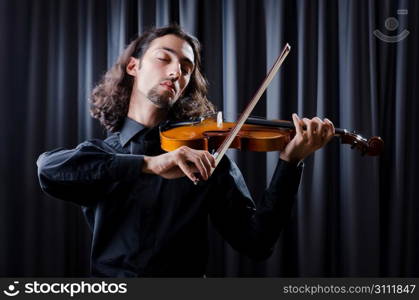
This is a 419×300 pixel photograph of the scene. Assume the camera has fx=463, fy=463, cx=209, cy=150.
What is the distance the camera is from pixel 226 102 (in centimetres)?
205

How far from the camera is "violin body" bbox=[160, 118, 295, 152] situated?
121 centimetres

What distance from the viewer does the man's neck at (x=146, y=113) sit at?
55.2 inches

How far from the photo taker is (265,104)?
2057 millimetres

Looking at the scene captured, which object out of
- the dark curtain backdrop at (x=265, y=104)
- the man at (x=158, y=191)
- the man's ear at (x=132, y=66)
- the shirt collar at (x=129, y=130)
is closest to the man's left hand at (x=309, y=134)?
the man at (x=158, y=191)

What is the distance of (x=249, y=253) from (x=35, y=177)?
1.16 m

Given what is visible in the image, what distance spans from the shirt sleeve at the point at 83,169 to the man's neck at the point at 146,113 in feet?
0.76

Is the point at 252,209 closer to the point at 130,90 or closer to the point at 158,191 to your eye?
the point at 158,191

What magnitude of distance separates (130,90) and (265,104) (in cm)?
71

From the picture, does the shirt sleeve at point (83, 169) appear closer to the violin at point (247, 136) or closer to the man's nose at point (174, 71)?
the violin at point (247, 136)

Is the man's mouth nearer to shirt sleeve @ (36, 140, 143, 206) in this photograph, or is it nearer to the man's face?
the man's face

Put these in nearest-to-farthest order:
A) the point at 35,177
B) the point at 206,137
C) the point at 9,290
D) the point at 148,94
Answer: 1. the point at 206,137
2. the point at 148,94
3. the point at 9,290
4. the point at 35,177

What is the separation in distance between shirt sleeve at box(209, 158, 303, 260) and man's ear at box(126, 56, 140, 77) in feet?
1.38

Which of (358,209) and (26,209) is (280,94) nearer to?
(358,209)

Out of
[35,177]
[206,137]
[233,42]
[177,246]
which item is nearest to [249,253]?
[177,246]
